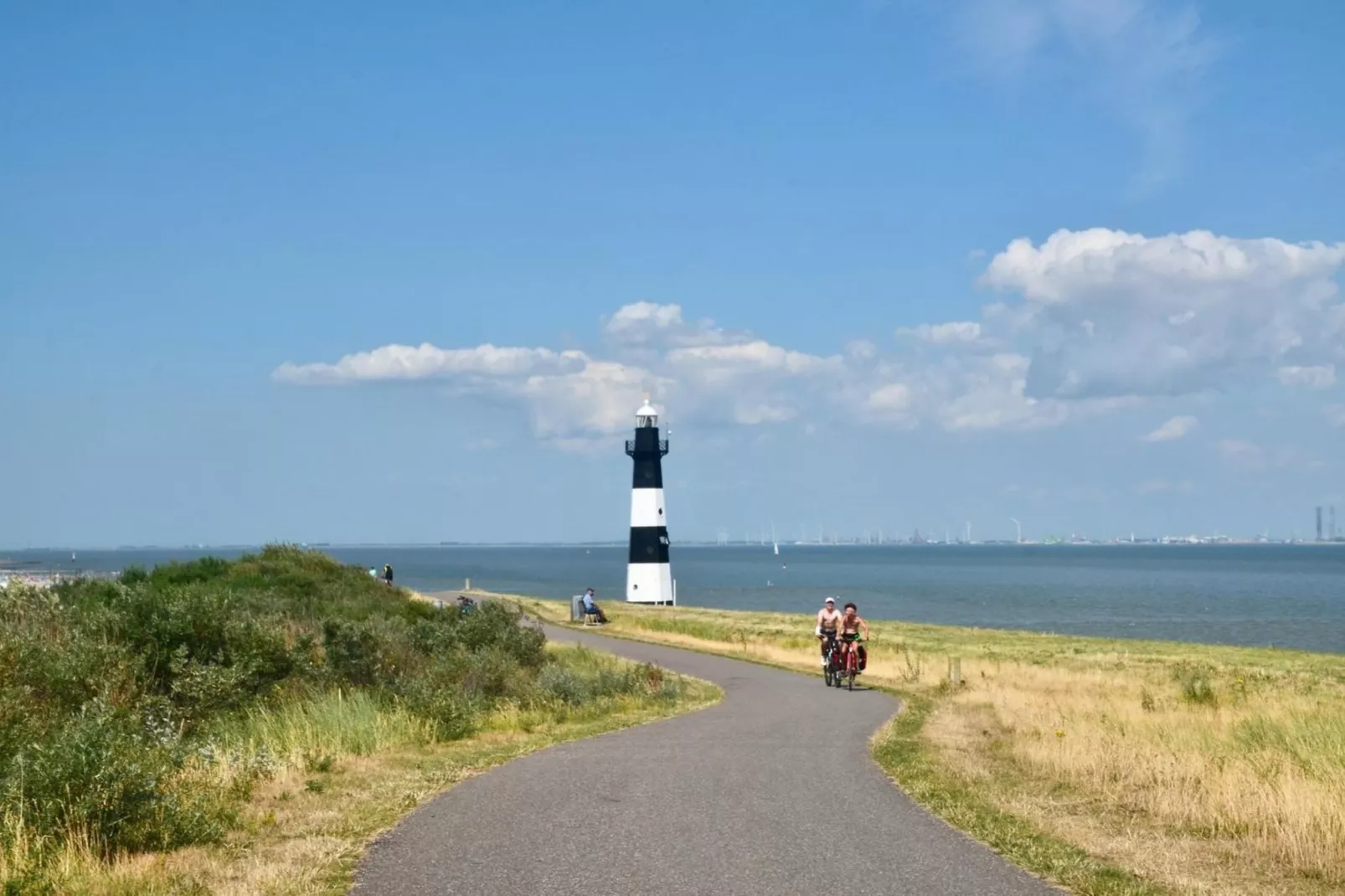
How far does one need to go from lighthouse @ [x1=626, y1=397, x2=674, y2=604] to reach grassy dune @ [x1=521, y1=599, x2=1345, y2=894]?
30.9 meters

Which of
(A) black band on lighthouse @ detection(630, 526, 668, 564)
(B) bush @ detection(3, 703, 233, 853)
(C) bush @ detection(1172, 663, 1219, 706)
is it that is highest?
(A) black band on lighthouse @ detection(630, 526, 668, 564)

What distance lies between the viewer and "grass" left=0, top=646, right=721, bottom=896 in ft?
27.3

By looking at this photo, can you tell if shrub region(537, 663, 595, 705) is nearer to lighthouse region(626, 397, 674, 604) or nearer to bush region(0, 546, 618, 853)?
bush region(0, 546, 618, 853)

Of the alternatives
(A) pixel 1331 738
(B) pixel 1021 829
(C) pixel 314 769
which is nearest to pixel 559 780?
(C) pixel 314 769

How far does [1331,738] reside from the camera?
1420cm

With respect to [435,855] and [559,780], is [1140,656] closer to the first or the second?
[559,780]

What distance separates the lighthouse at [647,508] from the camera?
200 ft

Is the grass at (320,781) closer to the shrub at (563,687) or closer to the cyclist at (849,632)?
the shrub at (563,687)

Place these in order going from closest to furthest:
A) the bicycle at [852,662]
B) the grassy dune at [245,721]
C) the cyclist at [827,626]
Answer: the grassy dune at [245,721] → the bicycle at [852,662] → the cyclist at [827,626]

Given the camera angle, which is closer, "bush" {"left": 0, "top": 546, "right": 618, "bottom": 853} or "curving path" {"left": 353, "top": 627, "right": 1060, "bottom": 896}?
"curving path" {"left": 353, "top": 627, "right": 1060, "bottom": 896}

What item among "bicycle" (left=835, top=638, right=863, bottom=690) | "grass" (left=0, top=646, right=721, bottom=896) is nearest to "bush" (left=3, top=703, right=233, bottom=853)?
"grass" (left=0, top=646, right=721, bottom=896)

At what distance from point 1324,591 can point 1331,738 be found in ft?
395

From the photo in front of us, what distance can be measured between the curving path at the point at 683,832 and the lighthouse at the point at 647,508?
4504 centimetres

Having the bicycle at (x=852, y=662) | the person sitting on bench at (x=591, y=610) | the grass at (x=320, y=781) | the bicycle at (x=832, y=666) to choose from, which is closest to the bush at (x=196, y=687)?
the grass at (x=320, y=781)
